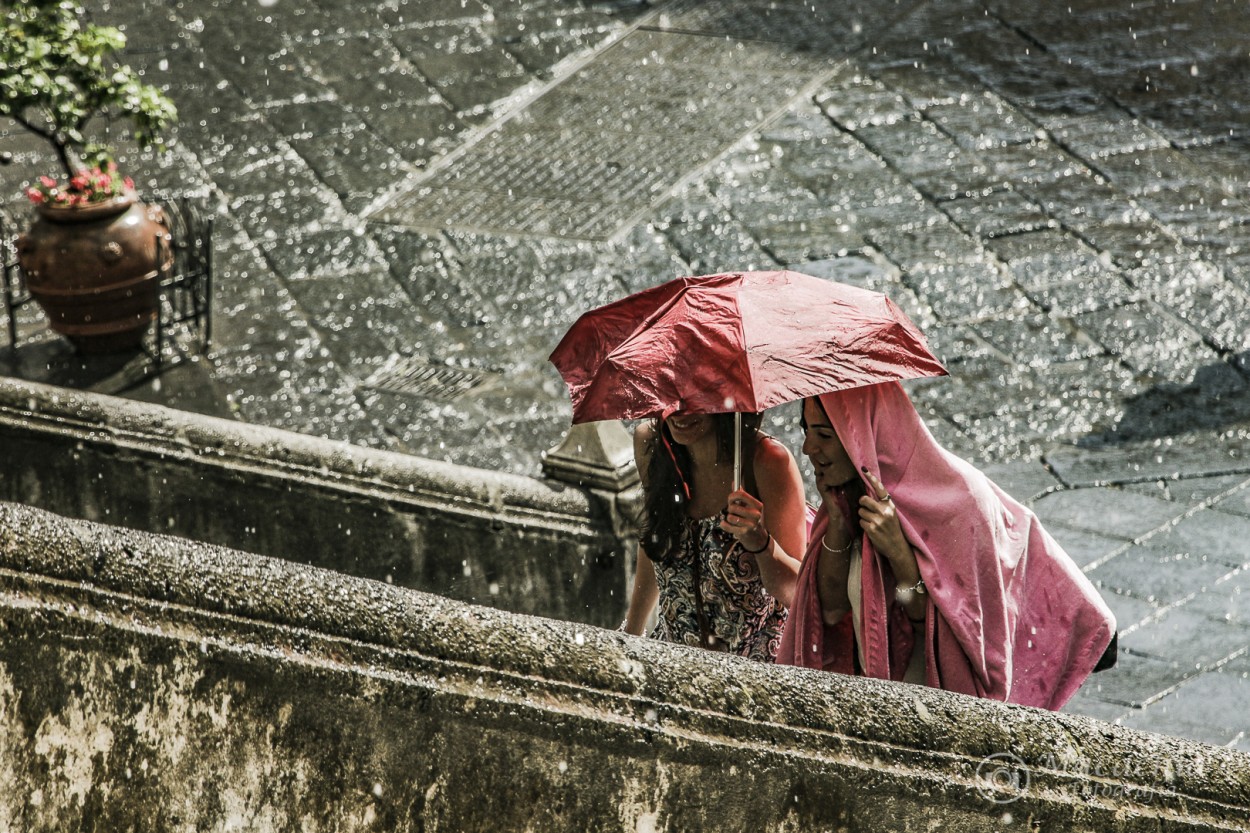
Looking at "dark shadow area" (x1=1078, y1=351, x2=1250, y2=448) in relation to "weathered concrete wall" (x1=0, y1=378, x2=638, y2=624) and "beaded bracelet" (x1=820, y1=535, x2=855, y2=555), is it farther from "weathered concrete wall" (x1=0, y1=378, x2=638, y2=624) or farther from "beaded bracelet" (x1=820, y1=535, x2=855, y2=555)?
"beaded bracelet" (x1=820, y1=535, x2=855, y2=555)

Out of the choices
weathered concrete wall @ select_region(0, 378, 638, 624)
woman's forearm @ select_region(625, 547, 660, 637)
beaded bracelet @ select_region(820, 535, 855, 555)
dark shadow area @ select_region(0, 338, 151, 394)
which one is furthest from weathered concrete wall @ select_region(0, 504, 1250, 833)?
dark shadow area @ select_region(0, 338, 151, 394)

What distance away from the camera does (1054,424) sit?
632cm

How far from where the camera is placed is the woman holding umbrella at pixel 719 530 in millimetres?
3209

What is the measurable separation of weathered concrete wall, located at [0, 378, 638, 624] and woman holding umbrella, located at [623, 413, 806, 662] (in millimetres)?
908

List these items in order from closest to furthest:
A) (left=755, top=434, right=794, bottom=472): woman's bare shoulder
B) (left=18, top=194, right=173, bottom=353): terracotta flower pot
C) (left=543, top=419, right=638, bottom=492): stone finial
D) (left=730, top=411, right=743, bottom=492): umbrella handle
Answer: (left=730, top=411, right=743, bottom=492): umbrella handle → (left=755, top=434, right=794, bottom=472): woman's bare shoulder → (left=543, top=419, right=638, bottom=492): stone finial → (left=18, top=194, right=173, bottom=353): terracotta flower pot

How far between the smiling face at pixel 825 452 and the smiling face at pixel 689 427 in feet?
1.27

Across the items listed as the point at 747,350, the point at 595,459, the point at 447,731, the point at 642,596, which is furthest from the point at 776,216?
the point at 447,731

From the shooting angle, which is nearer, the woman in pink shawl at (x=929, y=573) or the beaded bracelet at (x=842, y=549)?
the woman in pink shawl at (x=929, y=573)

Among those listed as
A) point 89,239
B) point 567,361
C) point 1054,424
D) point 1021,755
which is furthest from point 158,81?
point 1021,755

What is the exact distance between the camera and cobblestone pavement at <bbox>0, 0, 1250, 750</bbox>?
6055mm

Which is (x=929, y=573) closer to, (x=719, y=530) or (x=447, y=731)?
(x=719, y=530)

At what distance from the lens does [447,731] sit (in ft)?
6.56

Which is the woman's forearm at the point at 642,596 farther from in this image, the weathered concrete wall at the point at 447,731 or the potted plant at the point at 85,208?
the potted plant at the point at 85,208

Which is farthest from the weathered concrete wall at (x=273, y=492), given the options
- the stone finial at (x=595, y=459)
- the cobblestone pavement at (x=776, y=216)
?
the cobblestone pavement at (x=776, y=216)
